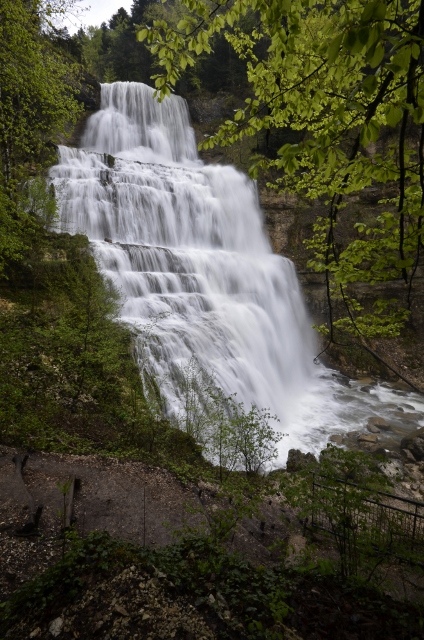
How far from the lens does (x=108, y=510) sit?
5.03 metres

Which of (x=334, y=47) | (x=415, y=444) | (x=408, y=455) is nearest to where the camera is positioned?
(x=334, y=47)

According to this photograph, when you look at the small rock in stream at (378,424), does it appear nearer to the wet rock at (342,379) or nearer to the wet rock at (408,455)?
the wet rock at (408,455)

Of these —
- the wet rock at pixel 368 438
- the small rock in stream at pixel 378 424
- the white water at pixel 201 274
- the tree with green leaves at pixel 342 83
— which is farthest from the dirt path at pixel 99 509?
the small rock in stream at pixel 378 424

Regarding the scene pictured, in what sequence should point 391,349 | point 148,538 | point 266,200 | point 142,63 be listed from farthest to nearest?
1. point 142,63
2. point 266,200
3. point 391,349
4. point 148,538

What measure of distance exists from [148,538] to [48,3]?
12.3 metres

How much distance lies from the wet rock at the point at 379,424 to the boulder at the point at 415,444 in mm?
1362

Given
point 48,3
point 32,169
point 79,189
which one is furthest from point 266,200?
point 48,3

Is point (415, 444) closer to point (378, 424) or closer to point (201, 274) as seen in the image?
point (378, 424)

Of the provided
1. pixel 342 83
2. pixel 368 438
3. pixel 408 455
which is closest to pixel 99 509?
pixel 342 83

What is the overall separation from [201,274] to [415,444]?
10.9 meters

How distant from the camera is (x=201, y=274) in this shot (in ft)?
52.9

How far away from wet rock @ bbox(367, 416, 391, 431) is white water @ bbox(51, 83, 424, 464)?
1.94 feet

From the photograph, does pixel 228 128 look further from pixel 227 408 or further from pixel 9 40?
pixel 9 40

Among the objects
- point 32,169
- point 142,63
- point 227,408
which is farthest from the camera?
point 142,63
